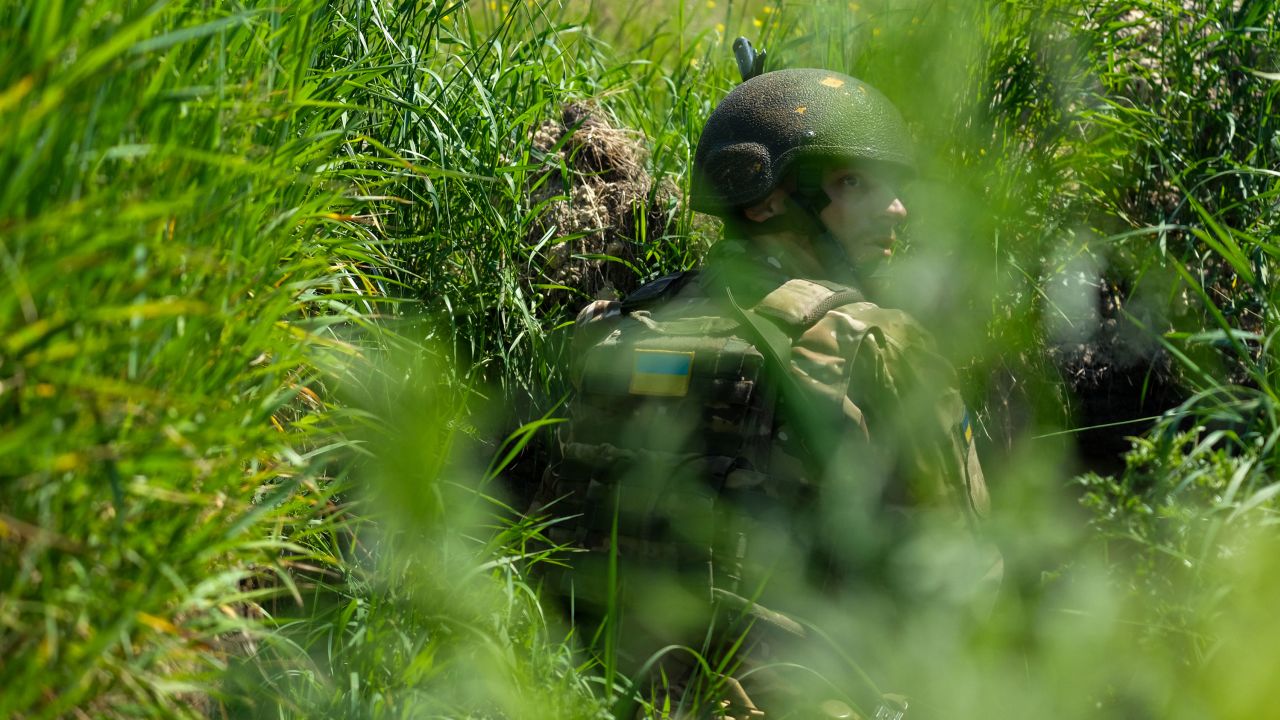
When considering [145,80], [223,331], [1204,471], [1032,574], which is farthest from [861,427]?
[145,80]

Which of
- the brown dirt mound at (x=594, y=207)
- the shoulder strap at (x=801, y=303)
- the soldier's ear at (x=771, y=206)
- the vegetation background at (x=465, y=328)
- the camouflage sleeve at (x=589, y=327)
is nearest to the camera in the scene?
the vegetation background at (x=465, y=328)

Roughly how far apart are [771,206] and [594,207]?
0.63 m

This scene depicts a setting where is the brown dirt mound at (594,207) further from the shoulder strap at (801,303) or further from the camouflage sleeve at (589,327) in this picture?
the shoulder strap at (801,303)

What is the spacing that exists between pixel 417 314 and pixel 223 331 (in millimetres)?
1277

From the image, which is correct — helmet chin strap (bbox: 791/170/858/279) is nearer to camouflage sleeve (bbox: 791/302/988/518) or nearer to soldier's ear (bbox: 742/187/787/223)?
soldier's ear (bbox: 742/187/787/223)

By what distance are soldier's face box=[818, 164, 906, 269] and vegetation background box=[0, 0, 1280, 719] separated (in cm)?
23

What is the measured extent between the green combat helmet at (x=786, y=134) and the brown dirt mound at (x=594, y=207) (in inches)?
15.6

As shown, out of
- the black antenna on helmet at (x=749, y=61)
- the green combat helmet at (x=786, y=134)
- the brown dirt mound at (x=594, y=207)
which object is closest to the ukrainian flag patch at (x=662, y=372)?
the green combat helmet at (x=786, y=134)

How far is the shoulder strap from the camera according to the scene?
264 cm

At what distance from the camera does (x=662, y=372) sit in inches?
103

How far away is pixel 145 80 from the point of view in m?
1.69

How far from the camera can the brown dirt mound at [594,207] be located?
11.2 ft

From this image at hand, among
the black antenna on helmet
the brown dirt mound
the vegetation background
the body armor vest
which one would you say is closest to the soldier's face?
the vegetation background

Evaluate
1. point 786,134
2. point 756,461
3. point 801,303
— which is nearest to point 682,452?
point 756,461
